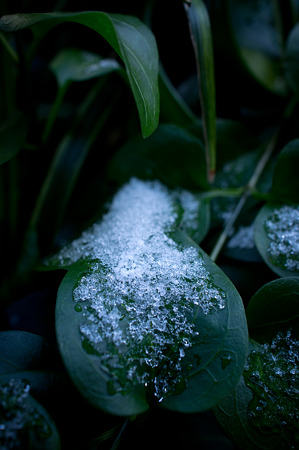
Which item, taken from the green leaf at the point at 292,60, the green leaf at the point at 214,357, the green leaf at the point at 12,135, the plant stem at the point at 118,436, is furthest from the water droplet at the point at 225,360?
the green leaf at the point at 292,60

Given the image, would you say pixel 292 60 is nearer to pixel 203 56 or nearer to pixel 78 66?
pixel 203 56

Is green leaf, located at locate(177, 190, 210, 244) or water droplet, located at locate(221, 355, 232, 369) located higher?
water droplet, located at locate(221, 355, 232, 369)

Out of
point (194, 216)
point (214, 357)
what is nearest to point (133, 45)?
point (194, 216)

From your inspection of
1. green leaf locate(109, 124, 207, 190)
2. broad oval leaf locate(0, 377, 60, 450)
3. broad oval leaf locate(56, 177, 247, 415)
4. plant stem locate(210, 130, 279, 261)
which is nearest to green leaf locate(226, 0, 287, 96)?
plant stem locate(210, 130, 279, 261)

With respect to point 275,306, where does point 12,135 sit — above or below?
above

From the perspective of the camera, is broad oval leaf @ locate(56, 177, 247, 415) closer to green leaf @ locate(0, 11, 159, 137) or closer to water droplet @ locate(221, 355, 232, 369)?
water droplet @ locate(221, 355, 232, 369)

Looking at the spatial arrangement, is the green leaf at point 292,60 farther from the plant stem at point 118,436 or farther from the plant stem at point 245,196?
the plant stem at point 118,436
